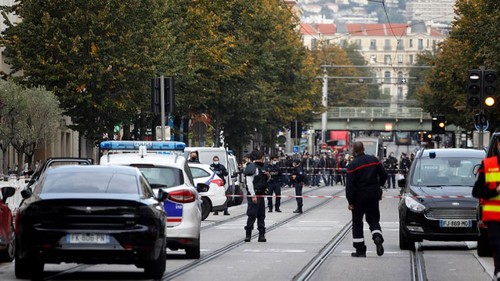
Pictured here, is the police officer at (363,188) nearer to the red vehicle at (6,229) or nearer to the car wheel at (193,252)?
the car wheel at (193,252)

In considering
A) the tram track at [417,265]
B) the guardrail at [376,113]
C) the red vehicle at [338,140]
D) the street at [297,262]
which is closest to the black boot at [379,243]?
the street at [297,262]

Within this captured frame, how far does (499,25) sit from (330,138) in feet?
394

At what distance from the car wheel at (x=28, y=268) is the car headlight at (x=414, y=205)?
8.24m

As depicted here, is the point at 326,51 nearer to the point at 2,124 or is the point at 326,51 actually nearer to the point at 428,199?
the point at 2,124

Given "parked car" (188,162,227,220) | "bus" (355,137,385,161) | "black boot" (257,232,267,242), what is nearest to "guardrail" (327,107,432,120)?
"bus" (355,137,385,161)

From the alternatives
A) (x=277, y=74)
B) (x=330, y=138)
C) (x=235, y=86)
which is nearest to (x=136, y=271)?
(x=235, y=86)

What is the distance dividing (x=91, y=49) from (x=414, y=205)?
24.4 m

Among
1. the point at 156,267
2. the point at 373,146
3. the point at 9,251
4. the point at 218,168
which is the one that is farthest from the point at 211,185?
the point at 373,146

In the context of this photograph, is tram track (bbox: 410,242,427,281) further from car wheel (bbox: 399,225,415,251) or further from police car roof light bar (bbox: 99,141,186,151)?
police car roof light bar (bbox: 99,141,186,151)

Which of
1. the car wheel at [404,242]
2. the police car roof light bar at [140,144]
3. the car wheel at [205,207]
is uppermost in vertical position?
the police car roof light bar at [140,144]

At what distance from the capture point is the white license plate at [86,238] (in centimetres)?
1728

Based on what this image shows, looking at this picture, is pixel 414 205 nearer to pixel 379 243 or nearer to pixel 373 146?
pixel 379 243

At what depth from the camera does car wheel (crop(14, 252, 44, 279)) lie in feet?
58.0

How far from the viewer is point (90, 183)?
17.9m
